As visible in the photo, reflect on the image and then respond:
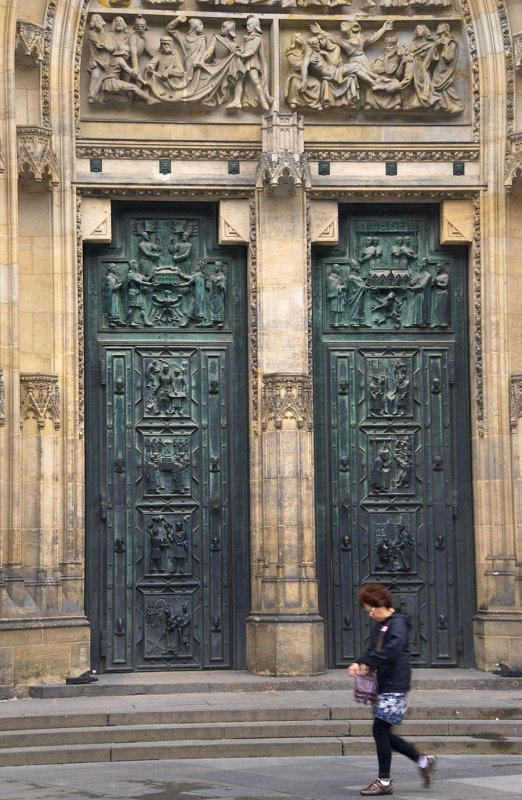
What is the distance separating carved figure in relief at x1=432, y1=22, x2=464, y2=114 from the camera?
2061 cm

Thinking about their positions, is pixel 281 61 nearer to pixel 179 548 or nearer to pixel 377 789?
pixel 179 548

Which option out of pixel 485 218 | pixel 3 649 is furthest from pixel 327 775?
pixel 485 218

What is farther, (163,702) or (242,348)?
(242,348)

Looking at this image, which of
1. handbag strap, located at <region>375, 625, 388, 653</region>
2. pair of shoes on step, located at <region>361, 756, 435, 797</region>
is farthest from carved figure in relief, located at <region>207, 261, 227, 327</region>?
pair of shoes on step, located at <region>361, 756, 435, 797</region>

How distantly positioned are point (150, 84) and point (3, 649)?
289 inches

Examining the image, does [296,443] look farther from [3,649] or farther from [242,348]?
[3,649]

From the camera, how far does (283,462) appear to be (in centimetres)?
1967

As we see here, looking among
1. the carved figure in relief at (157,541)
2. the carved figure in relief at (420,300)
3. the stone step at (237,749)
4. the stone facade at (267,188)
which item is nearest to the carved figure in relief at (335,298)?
the stone facade at (267,188)

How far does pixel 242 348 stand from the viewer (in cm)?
2042

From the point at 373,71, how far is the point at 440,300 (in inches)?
123

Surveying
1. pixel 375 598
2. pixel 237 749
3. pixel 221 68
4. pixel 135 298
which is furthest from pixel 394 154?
pixel 375 598

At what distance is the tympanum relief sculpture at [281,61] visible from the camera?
2005 cm

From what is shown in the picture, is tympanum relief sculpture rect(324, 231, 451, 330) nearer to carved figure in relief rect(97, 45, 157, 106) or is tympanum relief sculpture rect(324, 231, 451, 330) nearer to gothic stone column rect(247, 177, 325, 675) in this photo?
gothic stone column rect(247, 177, 325, 675)

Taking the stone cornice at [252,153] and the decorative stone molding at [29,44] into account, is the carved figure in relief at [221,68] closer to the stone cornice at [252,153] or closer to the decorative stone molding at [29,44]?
the stone cornice at [252,153]
